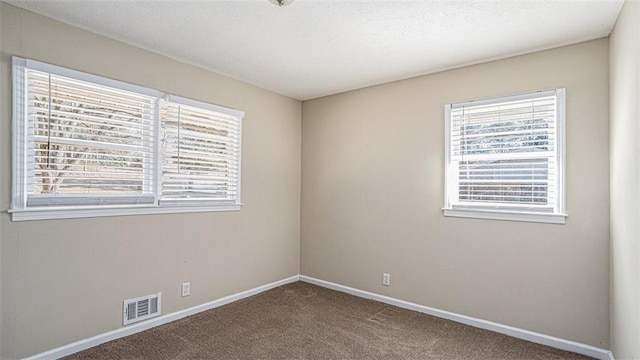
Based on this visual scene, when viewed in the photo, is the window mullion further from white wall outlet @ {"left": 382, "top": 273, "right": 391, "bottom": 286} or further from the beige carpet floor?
white wall outlet @ {"left": 382, "top": 273, "right": 391, "bottom": 286}

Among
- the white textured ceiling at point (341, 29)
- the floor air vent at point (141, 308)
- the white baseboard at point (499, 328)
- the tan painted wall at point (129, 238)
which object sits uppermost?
the white textured ceiling at point (341, 29)

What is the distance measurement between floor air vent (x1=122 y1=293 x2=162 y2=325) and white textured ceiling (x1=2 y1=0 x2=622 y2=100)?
2.18 meters

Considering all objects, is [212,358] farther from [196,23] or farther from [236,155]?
[196,23]

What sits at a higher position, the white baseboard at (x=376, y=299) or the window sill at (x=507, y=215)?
the window sill at (x=507, y=215)

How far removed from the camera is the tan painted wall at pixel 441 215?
102 inches

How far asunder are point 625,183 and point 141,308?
368 cm

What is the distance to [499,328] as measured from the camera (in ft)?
9.67

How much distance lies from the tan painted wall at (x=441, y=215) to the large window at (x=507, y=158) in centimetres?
8

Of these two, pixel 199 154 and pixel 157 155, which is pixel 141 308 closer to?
pixel 157 155

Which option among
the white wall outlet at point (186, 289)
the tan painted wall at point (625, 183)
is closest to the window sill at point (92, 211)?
the white wall outlet at point (186, 289)

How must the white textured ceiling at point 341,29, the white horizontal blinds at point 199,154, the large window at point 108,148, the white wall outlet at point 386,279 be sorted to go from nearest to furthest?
1. the white textured ceiling at point 341,29
2. the large window at point 108,148
3. the white horizontal blinds at point 199,154
4. the white wall outlet at point 386,279

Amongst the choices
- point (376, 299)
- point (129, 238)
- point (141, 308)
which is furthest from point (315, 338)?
point (129, 238)

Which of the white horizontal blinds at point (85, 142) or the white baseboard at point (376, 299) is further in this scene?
the white baseboard at point (376, 299)

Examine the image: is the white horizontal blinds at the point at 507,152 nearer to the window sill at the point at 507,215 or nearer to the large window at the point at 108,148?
the window sill at the point at 507,215
